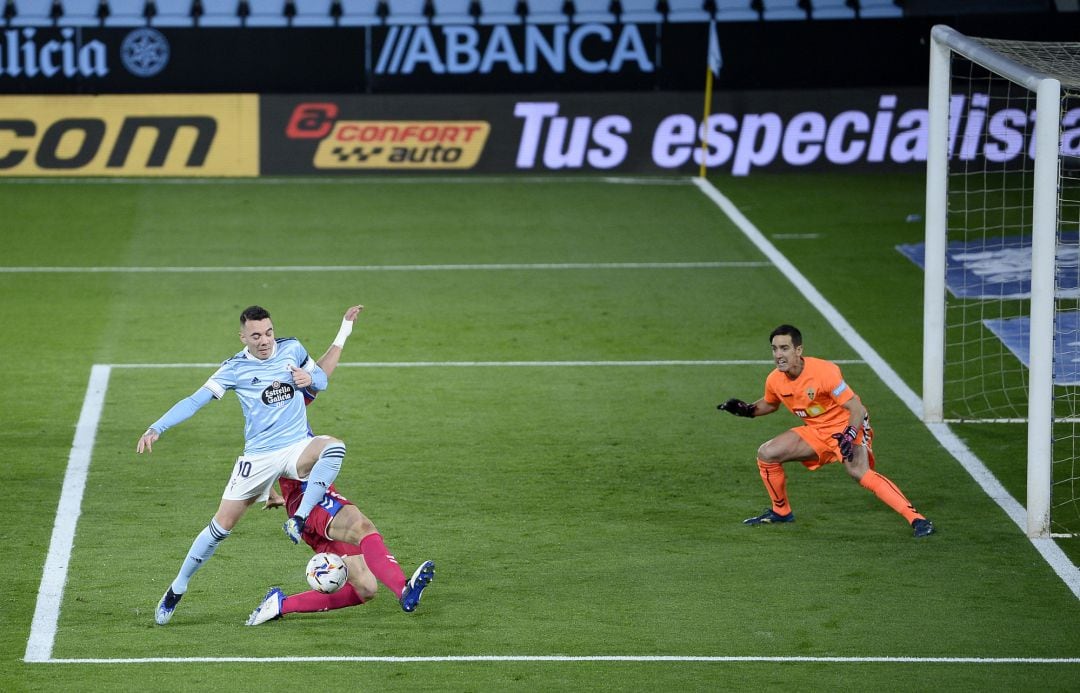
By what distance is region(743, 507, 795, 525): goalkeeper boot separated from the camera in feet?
33.8

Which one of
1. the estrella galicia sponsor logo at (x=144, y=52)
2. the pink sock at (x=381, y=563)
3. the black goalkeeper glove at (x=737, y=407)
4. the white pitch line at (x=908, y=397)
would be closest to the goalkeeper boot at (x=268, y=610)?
the pink sock at (x=381, y=563)

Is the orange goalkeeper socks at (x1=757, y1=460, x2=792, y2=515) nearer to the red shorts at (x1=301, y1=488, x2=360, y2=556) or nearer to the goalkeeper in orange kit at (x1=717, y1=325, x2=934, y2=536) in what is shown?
the goalkeeper in orange kit at (x1=717, y1=325, x2=934, y2=536)

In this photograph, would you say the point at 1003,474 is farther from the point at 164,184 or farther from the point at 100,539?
the point at 164,184

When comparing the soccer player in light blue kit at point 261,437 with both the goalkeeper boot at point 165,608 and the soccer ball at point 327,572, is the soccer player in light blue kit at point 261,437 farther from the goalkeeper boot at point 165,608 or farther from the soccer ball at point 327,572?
the soccer ball at point 327,572

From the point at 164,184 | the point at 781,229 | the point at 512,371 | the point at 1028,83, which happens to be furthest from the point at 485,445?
the point at 164,184

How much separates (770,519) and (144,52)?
17.0 m

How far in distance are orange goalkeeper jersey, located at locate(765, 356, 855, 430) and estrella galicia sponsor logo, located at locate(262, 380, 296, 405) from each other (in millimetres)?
3039

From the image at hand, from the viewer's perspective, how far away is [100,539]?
33.0 ft

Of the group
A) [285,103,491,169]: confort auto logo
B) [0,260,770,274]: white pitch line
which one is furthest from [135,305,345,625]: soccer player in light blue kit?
[285,103,491,169]: confort auto logo

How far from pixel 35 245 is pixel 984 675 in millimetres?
14380

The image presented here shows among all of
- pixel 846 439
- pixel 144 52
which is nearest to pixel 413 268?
pixel 144 52

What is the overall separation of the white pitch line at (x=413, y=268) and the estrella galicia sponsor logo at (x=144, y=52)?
7.12 meters

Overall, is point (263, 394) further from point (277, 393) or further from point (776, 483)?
point (776, 483)

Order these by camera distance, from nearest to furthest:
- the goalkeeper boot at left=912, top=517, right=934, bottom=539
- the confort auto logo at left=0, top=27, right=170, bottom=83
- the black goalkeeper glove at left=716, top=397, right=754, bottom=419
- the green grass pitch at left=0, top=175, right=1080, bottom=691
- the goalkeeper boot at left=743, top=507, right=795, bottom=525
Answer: the green grass pitch at left=0, top=175, right=1080, bottom=691 < the black goalkeeper glove at left=716, top=397, right=754, bottom=419 < the goalkeeper boot at left=912, top=517, right=934, bottom=539 < the goalkeeper boot at left=743, top=507, right=795, bottom=525 < the confort auto logo at left=0, top=27, right=170, bottom=83
